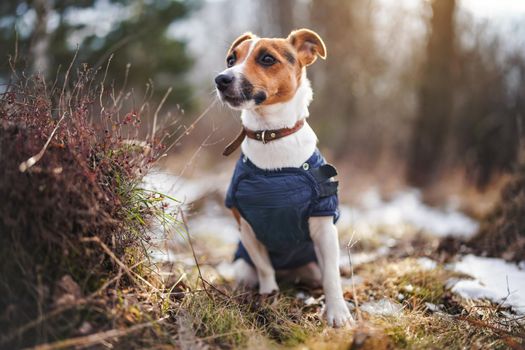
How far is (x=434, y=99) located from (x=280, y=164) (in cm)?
879

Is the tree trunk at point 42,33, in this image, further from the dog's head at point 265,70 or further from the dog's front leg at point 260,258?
the dog's front leg at point 260,258

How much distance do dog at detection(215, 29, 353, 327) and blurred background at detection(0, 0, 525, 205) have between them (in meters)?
3.40

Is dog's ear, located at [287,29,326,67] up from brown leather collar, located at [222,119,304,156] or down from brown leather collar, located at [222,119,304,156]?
up

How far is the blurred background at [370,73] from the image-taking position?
978cm

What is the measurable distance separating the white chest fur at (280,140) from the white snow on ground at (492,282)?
5.62ft

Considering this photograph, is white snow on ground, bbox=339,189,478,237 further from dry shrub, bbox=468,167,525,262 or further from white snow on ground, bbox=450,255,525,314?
white snow on ground, bbox=450,255,525,314

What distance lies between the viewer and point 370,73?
52.9ft

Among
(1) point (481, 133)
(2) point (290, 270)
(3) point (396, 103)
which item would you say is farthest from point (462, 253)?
(3) point (396, 103)

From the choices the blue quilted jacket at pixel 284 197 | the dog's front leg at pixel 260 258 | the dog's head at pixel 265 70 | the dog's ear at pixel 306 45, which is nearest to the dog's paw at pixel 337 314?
the blue quilted jacket at pixel 284 197

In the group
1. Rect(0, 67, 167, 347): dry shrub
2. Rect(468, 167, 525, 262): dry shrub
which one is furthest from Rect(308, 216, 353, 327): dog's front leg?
Rect(468, 167, 525, 262): dry shrub

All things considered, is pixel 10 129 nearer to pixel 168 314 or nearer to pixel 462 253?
pixel 168 314

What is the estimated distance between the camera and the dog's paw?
3007 millimetres

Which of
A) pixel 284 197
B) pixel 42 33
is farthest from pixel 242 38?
pixel 42 33

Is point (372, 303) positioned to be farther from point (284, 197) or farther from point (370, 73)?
point (370, 73)
